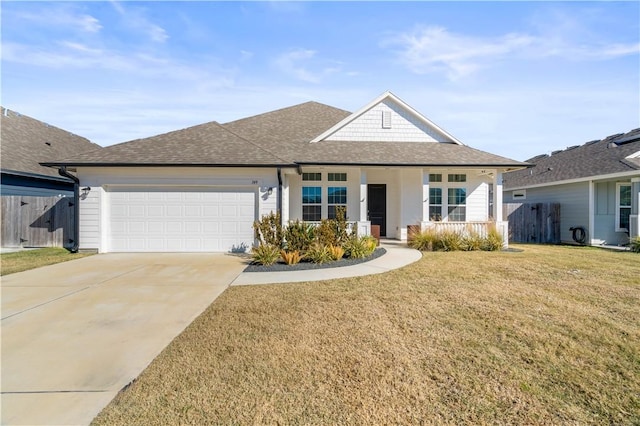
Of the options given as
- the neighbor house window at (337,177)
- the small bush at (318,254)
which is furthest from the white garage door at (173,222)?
the neighbor house window at (337,177)


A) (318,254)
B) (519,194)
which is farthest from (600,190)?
(318,254)

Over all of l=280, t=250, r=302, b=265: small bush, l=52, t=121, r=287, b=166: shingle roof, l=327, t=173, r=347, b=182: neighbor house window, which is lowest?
l=280, t=250, r=302, b=265: small bush

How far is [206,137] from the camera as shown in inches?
494

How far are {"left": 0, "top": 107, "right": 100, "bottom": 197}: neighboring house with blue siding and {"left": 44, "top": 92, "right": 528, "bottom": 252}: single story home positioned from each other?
15.1 feet

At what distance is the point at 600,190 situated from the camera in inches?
561

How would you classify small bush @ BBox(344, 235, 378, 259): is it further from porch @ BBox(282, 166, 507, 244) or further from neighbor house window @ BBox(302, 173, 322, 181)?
neighbor house window @ BBox(302, 173, 322, 181)

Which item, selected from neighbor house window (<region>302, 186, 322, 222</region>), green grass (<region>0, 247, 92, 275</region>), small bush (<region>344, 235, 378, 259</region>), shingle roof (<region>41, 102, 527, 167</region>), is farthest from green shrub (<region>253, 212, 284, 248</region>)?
green grass (<region>0, 247, 92, 275</region>)

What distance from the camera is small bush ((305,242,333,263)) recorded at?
888cm

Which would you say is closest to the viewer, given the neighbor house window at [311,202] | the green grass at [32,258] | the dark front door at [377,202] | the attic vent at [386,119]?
the green grass at [32,258]

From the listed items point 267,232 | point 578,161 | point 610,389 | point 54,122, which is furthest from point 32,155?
point 578,161

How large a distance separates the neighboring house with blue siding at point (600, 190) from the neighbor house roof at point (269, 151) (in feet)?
15.9

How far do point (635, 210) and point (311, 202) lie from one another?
13.4 metres

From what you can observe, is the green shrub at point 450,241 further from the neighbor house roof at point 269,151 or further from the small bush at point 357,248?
the small bush at point 357,248

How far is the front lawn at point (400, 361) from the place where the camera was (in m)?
2.58
